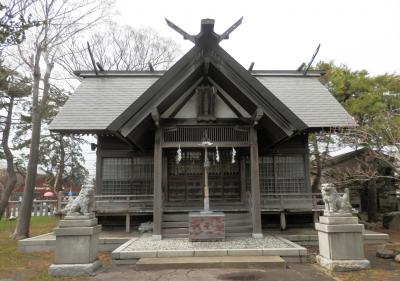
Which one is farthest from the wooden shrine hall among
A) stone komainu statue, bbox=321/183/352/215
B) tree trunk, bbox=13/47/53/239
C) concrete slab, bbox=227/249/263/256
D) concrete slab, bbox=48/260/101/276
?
concrete slab, bbox=48/260/101/276

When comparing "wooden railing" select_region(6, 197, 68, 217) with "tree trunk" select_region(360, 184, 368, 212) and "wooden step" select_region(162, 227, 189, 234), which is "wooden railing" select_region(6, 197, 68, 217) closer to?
"wooden step" select_region(162, 227, 189, 234)

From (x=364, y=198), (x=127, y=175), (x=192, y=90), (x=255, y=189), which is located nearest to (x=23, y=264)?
(x=127, y=175)

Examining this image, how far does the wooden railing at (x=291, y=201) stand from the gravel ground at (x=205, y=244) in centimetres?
275

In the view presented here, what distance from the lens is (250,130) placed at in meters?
11.4

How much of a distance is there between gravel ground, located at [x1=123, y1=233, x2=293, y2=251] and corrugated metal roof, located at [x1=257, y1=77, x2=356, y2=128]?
6.41 meters

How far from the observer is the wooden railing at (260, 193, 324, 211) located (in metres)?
13.0

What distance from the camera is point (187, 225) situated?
1182 centimetres

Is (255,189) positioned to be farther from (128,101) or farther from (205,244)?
(128,101)

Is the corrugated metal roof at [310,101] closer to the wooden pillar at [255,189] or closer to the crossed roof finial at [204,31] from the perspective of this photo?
the wooden pillar at [255,189]

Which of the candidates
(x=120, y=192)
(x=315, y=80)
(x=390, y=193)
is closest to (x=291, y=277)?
(x=120, y=192)

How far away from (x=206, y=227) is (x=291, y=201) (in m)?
5.36

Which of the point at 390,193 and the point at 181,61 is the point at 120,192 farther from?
the point at 390,193

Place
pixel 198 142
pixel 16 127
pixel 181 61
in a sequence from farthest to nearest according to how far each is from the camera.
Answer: pixel 16 127 → pixel 198 142 → pixel 181 61

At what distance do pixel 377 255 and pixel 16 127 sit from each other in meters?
25.5
